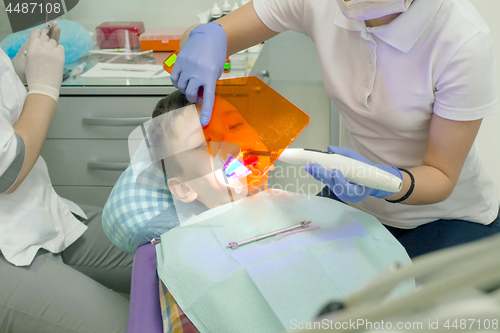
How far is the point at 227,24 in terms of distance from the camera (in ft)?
3.54

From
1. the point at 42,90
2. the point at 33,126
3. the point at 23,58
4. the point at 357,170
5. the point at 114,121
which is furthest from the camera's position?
the point at 114,121

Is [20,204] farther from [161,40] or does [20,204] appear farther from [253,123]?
[161,40]

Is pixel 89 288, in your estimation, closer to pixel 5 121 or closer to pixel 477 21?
pixel 5 121

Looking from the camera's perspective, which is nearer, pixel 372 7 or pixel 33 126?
pixel 372 7

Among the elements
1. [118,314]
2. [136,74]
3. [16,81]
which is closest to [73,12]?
[136,74]

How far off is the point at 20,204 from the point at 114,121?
600mm

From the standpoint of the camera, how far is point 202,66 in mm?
908

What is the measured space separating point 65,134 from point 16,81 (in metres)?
0.59

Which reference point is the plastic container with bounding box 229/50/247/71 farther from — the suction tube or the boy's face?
the suction tube

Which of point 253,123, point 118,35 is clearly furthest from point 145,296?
point 118,35

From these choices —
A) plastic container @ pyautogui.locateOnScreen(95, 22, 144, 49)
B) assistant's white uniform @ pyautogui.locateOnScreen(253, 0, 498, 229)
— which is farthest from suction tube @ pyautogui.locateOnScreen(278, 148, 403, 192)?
plastic container @ pyautogui.locateOnScreen(95, 22, 144, 49)

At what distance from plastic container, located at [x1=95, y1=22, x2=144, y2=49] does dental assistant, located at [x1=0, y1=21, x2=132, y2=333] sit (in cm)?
74

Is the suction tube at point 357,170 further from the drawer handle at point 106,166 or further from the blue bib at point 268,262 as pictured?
the drawer handle at point 106,166

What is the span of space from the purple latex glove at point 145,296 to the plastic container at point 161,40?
4.11 ft
